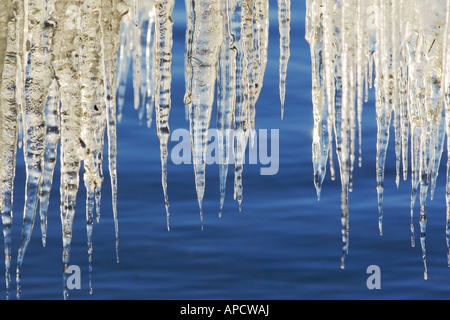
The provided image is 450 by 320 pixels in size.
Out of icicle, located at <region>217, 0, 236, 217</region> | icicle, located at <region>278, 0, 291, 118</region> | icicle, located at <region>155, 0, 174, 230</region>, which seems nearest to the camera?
icicle, located at <region>155, 0, 174, 230</region>

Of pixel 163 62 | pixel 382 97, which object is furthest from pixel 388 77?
pixel 163 62

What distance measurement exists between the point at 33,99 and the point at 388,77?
1.42 meters

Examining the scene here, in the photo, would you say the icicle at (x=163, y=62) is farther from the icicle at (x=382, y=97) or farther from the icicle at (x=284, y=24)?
the icicle at (x=382, y=97)

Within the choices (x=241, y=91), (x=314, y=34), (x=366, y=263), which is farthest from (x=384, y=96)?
(x=366, y=263)

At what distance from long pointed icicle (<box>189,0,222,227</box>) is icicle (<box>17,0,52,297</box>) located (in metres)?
0.56

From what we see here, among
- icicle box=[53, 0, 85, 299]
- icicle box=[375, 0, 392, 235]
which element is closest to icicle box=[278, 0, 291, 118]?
icicle box=[375, 0, 392, 235]

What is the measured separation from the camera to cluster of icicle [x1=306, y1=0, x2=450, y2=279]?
107 inches

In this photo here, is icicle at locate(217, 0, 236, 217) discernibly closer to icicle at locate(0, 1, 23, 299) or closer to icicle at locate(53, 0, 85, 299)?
icicle at locate(53, 0, 85, 299)

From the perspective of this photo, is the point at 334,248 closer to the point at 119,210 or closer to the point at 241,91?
the point at 119,210

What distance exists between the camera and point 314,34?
9.34ft

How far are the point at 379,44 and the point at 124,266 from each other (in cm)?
591

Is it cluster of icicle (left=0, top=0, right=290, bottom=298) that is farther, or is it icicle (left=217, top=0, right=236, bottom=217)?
icicle (left=217, top=0, right=236, bottom=217)

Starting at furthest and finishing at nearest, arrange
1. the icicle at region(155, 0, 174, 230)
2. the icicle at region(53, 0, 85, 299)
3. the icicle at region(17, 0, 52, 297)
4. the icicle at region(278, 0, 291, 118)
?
the icicle at region(278, 0, 291, 118), the icicle at region(155, 0, 174, 230), the icicle at region(53, 0, 85, 299), the icicle at region(17, 0, 52, 297)

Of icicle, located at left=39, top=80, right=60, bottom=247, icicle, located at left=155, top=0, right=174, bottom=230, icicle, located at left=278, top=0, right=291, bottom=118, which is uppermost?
icicle, located at left=278, top=0, right=291, bottom=118
